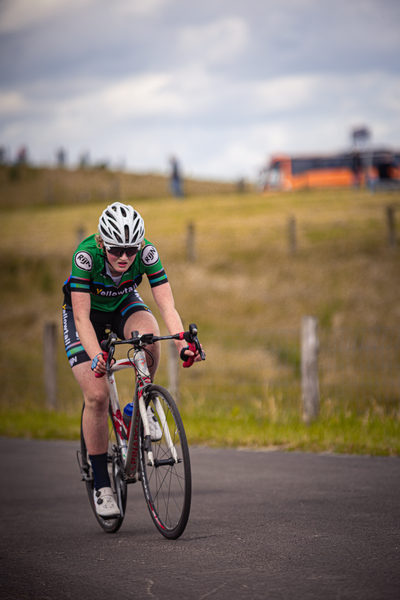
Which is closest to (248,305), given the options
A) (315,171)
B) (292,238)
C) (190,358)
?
(292,238)

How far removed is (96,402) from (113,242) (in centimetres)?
111

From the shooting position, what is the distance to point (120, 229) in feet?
14.8

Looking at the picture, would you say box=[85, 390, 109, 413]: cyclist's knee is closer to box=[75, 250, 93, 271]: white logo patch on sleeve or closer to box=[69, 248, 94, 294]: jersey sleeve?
box=[69, 248, 94, 294]: jersey sleeve

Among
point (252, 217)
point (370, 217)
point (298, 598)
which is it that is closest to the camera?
point (298, 598)

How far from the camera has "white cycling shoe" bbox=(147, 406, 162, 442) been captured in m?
4.42

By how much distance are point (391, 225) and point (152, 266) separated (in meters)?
20.3

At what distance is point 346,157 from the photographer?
149 ft

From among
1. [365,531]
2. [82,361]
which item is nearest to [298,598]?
[365,531]

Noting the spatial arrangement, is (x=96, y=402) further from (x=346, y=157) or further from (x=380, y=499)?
(x=346, y=157)

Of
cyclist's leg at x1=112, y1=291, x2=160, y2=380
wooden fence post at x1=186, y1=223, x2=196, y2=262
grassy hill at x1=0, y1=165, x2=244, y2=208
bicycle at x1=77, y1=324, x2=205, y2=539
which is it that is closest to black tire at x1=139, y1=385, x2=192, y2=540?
bicycle at x1=77, y1=324, x2=205, y2=539

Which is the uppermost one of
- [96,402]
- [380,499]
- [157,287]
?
[157,287]

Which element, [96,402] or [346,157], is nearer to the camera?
[96,402]

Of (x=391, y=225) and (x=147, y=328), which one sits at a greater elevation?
(x=391, y=225)

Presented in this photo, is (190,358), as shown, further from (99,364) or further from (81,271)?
(81,271)
